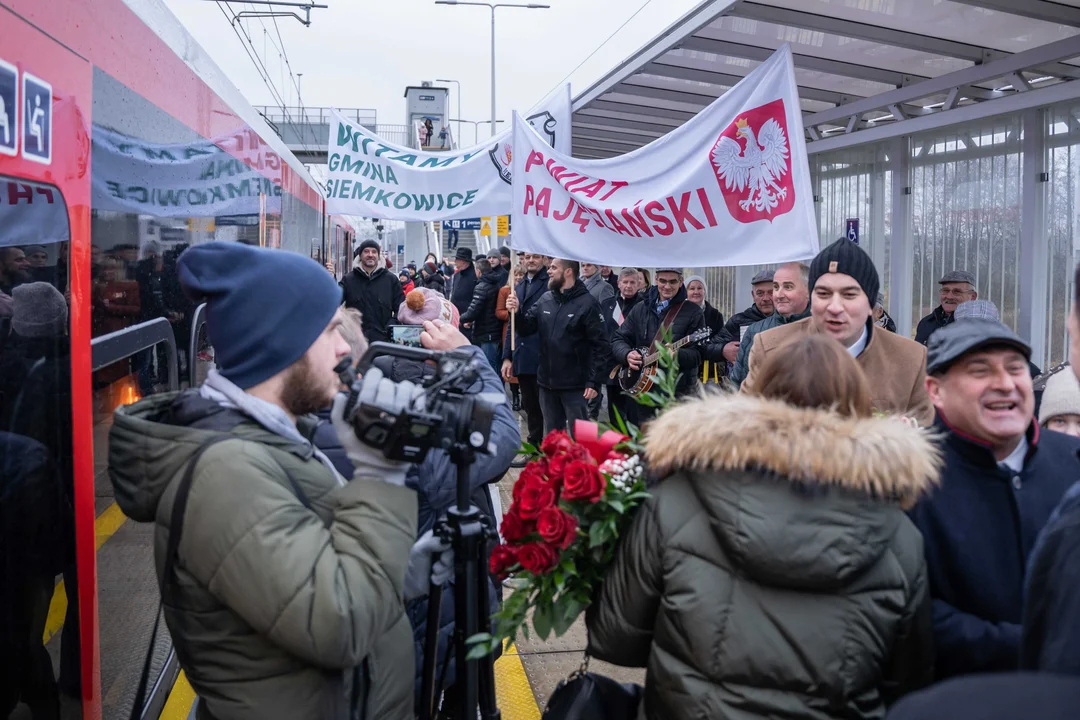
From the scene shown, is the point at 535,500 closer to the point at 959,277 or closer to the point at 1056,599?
the point at 1056,599

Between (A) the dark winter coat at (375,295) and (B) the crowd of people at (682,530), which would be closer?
(B) the crowd of people at (682,530)

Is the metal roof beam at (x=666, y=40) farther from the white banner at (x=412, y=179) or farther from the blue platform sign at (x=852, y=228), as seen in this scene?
the blue platform sign at (x=852, y=228)

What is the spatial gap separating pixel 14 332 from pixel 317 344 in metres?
0.79

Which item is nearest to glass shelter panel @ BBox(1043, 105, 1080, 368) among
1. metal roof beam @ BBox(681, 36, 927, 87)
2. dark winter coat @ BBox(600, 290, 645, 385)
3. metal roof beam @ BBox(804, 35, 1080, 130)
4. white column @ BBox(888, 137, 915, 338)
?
metal roof beam @ BBox(804, 35, 1080, 130)

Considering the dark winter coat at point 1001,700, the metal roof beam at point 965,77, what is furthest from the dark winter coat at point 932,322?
the dark winter coat at point 1001,700

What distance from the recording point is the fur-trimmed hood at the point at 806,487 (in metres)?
1.80

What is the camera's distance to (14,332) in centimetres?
218

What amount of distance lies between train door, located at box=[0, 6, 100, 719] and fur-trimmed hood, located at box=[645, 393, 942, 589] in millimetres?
1640

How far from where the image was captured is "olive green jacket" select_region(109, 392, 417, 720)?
5.58ft

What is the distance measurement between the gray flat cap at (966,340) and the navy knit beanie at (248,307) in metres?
1.55

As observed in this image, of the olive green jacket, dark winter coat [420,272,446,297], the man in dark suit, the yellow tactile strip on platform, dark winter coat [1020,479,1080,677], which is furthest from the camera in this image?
dark winter coat [420,272,446,297]

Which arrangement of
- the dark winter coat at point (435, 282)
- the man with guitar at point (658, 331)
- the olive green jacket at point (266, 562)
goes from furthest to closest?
the dark winter coat at point (435, 282) < the man with guitar at point (658, 331) < the olive green jacket at point (266, 562)

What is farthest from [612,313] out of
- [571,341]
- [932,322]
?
[932,322]

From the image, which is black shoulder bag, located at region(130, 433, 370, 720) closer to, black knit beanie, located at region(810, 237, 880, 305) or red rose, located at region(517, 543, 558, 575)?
red rose, located at region(517, 543, 558, 575)
